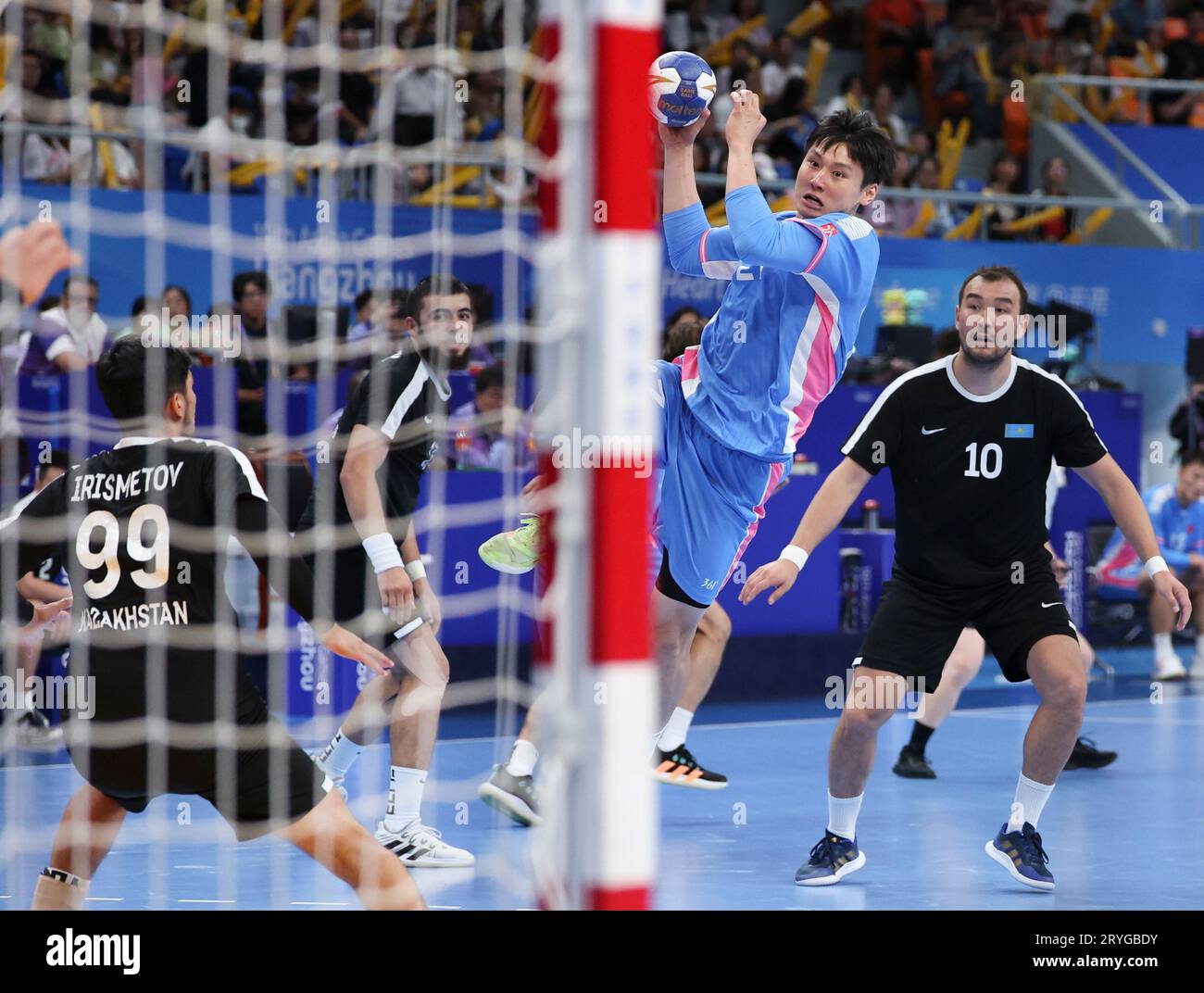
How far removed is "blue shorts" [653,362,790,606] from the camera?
16.3ft

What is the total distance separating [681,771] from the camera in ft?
20.9

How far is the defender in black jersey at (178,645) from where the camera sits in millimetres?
3432

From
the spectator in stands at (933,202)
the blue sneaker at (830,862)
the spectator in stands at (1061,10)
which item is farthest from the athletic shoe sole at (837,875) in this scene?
the spectator in stands at (1061,10)

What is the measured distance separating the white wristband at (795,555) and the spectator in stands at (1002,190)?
837cm

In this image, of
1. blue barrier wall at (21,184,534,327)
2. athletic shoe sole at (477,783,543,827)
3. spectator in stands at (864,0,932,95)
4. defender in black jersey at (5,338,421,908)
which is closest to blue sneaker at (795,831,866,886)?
athletic shoe sole at (477,783,543,827)

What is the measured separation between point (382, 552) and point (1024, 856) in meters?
2.14

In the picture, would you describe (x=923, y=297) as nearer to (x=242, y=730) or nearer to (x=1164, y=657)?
(x=1164, y=657)

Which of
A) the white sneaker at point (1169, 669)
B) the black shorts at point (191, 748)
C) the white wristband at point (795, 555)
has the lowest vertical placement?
the white sneaker at point (1169, 669)

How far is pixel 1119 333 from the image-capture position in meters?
12.3

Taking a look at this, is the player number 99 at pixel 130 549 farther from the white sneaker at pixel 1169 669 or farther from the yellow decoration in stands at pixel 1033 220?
the yellow decoration in stands at pixel 1033 220

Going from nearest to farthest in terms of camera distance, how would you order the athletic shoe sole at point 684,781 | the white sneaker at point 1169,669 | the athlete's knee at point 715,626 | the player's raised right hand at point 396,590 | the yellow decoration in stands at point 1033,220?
the player's raised right hand at point 396,590
the athletic shoe sole at point 684,781
the athlete's knee at point 715,626
the white sneaker at point 1169,669
the yellow decoration in stands at point 1033,220

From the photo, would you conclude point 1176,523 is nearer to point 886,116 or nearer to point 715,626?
point 715,626

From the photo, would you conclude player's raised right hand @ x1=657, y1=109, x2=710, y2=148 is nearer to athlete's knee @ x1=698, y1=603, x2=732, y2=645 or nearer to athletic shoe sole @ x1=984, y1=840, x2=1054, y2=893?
athletic shoe sole @ x1=984, y1=840, x2=1054, y2=893

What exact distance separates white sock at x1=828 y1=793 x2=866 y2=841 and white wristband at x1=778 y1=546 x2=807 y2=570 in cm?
74
